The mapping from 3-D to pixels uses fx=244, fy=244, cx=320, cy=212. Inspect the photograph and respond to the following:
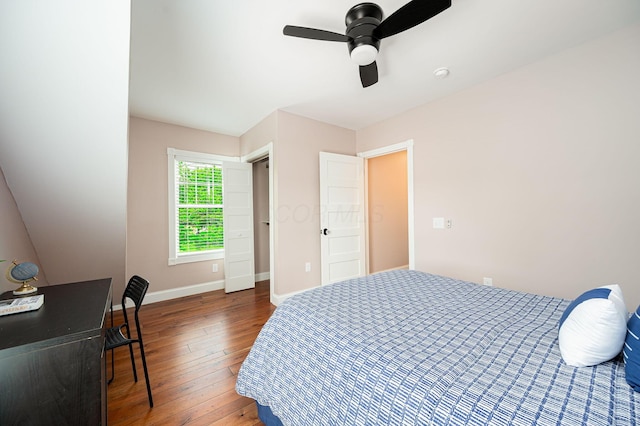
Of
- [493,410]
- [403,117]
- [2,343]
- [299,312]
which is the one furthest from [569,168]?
[2,343]

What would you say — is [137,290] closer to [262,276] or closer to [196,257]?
[196,257]

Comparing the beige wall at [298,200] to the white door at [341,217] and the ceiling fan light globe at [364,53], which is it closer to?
the white door at [341,217]

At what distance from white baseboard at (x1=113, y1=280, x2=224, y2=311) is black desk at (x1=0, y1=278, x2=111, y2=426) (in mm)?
2446

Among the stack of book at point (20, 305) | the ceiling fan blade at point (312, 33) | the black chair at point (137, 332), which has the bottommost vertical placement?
the black chair at point (137, 332)

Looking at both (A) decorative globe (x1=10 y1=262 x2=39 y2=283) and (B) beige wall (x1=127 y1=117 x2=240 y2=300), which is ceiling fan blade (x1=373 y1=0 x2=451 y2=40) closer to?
(A) decorative globe (x1=10 y1=262 x2=39 y2=283)

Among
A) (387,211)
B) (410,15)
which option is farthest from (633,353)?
(387,211)

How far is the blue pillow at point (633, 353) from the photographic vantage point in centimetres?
73

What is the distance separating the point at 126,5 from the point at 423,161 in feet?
9.79

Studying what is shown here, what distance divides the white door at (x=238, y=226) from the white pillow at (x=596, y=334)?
3.67 m

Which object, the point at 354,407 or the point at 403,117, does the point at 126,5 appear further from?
the point at 403,117

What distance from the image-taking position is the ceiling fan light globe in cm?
161

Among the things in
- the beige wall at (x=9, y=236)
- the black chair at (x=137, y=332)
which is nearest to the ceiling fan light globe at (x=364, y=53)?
the black chair at (x=137, y=332)

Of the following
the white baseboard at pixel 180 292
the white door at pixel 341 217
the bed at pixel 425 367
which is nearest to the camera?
Answer: the bed at pixel 425 367

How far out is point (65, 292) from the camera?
1.55m
